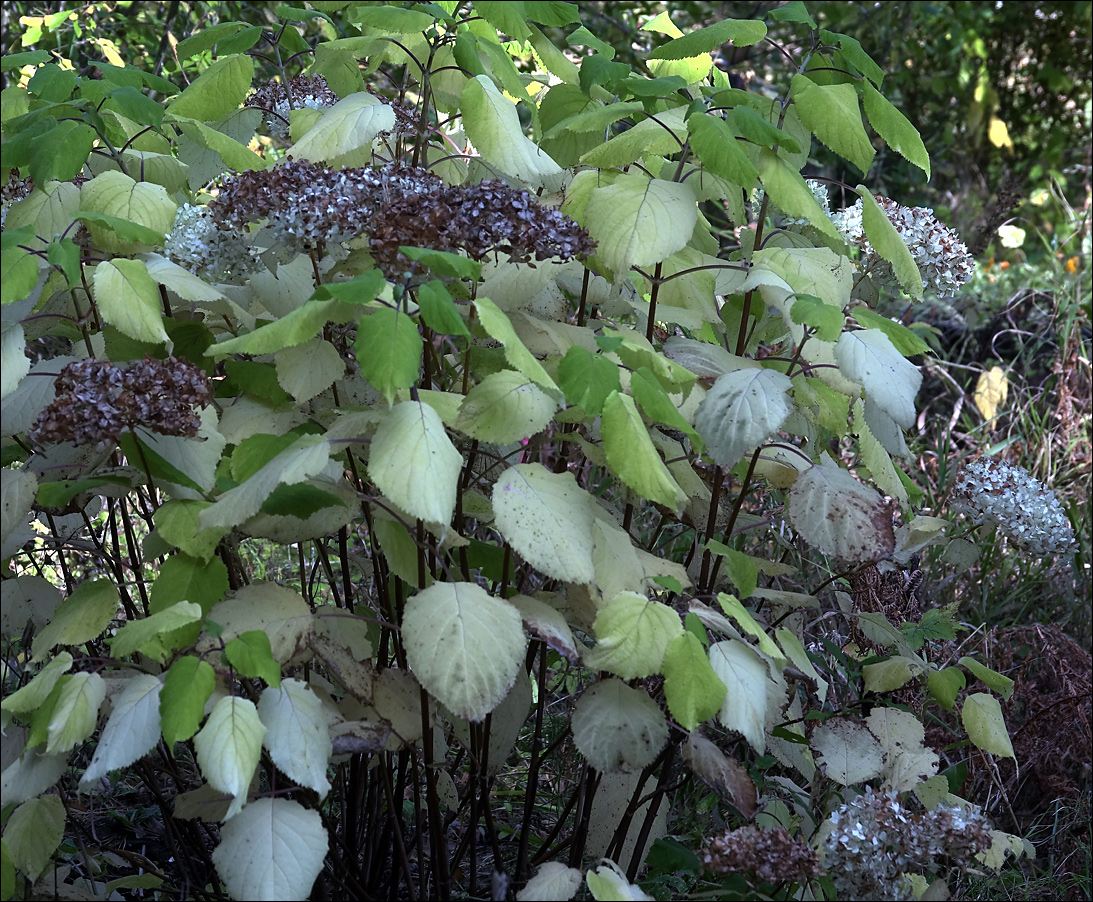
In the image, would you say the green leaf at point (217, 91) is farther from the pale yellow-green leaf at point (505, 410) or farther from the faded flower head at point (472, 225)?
the pale yellow-green leaf at point (505, 410)

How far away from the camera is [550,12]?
4.33 ft

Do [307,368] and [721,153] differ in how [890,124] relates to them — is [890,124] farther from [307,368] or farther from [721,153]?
[307,368]

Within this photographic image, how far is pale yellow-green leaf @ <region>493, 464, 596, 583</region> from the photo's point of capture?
1144 mm

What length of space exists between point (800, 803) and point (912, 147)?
107cm

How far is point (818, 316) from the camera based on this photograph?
1.22 metres

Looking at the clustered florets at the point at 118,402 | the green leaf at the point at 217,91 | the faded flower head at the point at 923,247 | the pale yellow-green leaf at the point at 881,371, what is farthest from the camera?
the faded flower head at the point at 923,247

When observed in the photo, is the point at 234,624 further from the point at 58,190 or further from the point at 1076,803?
the point at 1076,803

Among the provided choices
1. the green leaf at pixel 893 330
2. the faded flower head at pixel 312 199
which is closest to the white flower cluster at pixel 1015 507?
the green leaf at pixel 893 330

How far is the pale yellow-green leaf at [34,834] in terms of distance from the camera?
135cm

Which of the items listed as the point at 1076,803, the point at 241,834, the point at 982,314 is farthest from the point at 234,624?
the point at 982,314

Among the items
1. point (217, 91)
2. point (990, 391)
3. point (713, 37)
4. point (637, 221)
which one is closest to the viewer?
point (637, 221)

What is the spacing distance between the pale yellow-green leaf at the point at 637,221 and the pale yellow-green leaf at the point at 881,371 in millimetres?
240

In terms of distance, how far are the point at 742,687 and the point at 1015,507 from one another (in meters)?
0.80

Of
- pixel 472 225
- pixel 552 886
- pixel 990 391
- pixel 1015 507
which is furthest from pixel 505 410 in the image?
pixel 990 391
